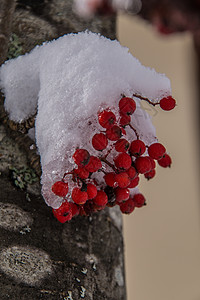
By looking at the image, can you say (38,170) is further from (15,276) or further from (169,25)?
(169,25)

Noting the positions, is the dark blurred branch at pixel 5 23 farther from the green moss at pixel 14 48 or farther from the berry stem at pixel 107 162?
the berry stem at pixel 107 162

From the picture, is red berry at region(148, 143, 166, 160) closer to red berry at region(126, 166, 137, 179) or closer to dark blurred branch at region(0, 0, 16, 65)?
red berry at region(126, 166, 137, 179)

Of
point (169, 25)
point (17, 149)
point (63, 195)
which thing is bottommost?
point (17, 149)

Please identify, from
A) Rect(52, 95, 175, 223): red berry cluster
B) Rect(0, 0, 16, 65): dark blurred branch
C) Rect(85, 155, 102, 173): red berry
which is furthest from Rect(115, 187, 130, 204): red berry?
Rect(0, 0, 16, 65): dark blurred branch

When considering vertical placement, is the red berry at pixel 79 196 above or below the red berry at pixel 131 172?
below

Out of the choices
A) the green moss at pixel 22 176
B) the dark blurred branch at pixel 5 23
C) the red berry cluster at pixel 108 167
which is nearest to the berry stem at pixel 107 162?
the red berry cluster at pixel 108 167

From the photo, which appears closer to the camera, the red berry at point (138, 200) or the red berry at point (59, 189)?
the red berry at point (59, 189)

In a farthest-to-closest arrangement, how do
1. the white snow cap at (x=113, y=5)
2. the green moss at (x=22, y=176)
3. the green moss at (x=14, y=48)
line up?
the green moss at (x=14, y=48) → the green moss at (x=22, y=176) → the white snow cap at (x=113, y=5)

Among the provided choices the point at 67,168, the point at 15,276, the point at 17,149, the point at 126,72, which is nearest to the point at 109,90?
the point at 126,72
